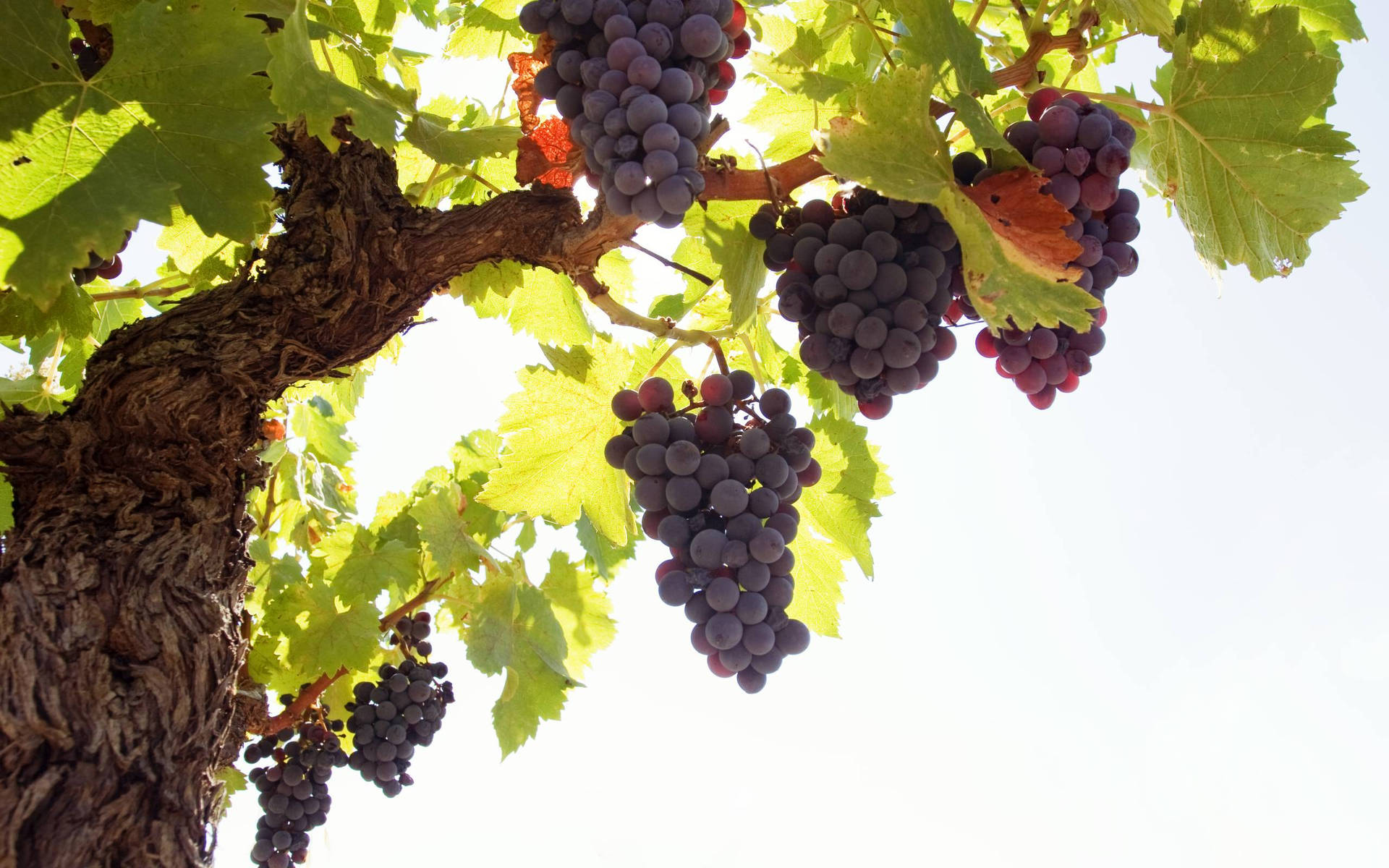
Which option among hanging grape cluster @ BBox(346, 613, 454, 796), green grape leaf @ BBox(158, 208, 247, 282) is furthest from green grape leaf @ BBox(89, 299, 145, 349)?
hanging grape cluster @ BBox(346, 613, 454, 796)

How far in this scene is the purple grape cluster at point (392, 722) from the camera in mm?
3168

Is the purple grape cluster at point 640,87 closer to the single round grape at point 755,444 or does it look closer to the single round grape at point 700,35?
the single round grape at point 700,35

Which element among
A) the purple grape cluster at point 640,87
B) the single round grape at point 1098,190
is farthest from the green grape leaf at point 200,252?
the single round grape at point 1098,190

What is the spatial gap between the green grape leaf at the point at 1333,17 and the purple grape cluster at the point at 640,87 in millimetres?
1611

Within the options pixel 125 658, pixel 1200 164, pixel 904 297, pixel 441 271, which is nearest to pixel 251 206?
pixel 441 271

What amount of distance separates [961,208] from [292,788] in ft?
9.06

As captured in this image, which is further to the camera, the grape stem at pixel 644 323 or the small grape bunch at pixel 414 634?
the small grape bunch at pixel 414 634

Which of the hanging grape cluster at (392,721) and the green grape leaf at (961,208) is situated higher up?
the green grape leaf at (961,208)

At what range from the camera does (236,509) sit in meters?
2.04

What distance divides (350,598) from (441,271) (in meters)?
1.33

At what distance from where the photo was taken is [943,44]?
69.9 inches

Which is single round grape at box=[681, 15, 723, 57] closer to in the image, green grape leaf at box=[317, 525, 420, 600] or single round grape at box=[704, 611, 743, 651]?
single round grape at box=[704, 611, 743, 651]

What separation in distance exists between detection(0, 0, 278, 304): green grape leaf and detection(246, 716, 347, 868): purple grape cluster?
194 cm

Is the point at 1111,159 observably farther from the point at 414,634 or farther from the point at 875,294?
the point at 414,634
